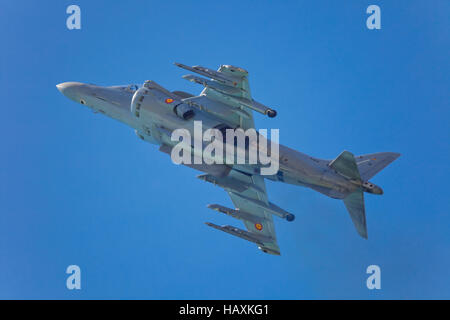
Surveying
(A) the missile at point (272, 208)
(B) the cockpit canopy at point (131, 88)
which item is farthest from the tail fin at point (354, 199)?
(B) the cockpit canopy at point (131, 88)

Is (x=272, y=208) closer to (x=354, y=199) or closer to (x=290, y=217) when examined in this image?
(x=290, y=217)

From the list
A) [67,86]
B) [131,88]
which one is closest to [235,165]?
[131,88]

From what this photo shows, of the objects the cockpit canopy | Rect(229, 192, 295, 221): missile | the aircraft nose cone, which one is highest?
the aircraft nose cone

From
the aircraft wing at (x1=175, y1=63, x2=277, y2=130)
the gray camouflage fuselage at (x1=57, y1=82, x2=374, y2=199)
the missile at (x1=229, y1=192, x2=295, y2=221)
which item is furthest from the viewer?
the missile at (x1=229, y1=192, x2=295, y2=221)

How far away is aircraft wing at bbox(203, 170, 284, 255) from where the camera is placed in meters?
24.7

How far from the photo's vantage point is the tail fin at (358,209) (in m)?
22.5

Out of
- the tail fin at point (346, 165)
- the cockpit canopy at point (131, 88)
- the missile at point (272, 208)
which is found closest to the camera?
the tail fin at point (346, 165)

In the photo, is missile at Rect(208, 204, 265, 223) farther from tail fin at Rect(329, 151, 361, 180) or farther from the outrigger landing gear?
tail fin at Rect(329, 151, 361, 180)

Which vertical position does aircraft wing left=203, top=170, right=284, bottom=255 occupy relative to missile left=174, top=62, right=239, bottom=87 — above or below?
below

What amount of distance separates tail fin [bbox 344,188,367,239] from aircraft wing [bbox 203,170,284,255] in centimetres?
297

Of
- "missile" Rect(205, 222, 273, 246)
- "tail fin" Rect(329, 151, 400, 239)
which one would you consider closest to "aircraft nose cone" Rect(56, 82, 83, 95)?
"missile" Rect(205, 222, 273, 246)

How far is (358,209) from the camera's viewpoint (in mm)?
22656

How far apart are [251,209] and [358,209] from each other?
5.08 m

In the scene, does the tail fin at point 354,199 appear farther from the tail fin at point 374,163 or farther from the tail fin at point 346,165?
the tail fin at point 374,163
